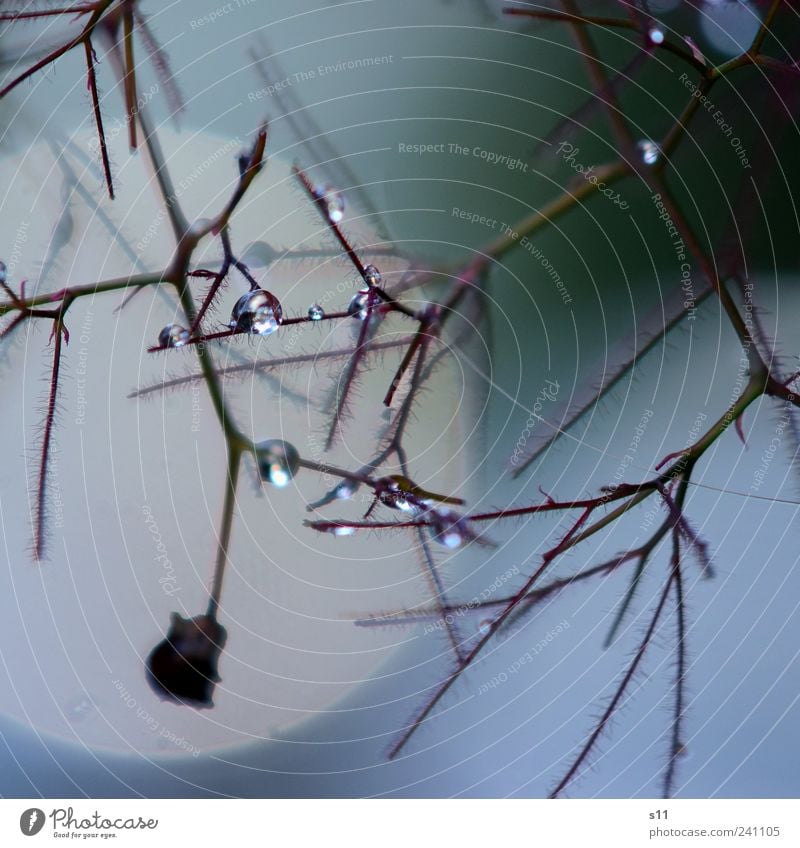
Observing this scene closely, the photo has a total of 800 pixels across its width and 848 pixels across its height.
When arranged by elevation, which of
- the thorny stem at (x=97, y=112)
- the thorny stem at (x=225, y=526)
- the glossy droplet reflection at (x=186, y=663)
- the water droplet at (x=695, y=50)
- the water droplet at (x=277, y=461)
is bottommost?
the glossy droplet reflection at (x=186, y=663)

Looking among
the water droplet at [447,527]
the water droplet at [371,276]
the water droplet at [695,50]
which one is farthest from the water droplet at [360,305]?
the water droplet at [695,50]

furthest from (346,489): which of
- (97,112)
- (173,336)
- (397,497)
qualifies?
(97,112)

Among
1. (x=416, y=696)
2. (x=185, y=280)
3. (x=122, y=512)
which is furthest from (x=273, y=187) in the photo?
(x=416, y=696)

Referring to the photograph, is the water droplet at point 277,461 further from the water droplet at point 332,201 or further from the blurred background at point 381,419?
the water droplet at point 332,201

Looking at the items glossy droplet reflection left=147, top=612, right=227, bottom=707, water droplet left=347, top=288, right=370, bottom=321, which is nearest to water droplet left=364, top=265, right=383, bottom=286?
water droplet left=347, top=288, right=370, bottom=321

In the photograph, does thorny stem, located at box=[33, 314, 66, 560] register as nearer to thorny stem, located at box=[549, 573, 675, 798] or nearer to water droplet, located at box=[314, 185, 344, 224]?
water droplet, located at box=[314, 185, 344, 224]

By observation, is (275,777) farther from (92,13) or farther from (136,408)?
(92,13)
